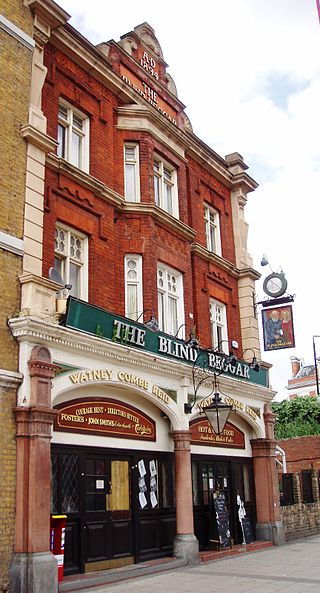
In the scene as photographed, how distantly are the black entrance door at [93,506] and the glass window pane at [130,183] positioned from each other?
6697 mm

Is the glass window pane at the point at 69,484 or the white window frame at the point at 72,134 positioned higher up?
the white window frame at the point at 72,134

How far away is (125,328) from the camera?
1334 centimetres

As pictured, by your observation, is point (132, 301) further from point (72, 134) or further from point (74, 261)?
point (72, 134)

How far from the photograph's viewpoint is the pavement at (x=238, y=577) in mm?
10977

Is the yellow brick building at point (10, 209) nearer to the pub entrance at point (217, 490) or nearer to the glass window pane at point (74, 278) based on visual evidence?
the glass window pane at point (74, 278)

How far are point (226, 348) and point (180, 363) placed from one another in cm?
500

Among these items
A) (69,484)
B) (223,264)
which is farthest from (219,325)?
(69,484)

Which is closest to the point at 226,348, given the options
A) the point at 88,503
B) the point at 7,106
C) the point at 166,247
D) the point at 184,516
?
the point at 166,247

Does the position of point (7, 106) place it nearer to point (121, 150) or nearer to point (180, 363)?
point (121, 150)

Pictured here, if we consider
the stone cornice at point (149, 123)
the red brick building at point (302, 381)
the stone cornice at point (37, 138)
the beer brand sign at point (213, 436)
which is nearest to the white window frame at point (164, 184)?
the stone cornice at point (149, 123)

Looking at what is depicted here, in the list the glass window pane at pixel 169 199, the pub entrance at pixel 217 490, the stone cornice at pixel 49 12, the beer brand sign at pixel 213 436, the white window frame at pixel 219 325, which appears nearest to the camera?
the stone cornice at pixel 49 12

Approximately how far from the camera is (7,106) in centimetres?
1209

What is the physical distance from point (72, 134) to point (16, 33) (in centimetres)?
290

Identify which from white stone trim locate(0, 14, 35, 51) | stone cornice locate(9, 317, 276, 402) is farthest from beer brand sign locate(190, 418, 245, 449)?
white stone trim locate(0, 14, 35, 51)
